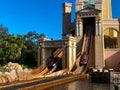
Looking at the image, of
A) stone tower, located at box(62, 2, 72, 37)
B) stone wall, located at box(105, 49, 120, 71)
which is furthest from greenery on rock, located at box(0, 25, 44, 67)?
stone wall, located at box(105, 49, 120, 71)

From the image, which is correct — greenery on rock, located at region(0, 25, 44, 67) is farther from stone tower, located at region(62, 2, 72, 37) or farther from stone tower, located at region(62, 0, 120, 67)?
stone tower, located at region(62, 0, 120, 67)

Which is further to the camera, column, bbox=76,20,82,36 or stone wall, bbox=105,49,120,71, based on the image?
column, bbox=76,20,82,36

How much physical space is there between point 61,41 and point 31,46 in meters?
13.6

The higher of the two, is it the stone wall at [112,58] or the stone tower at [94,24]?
the stone tower at [94,24]

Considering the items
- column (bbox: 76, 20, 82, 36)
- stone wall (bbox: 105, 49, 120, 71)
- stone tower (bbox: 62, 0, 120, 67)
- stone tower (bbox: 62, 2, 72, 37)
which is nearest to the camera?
stone tower (bbox: 62, 0, 120, 67)

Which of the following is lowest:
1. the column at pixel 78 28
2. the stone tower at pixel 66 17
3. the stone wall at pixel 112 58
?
the stone wall at pixel 112 58

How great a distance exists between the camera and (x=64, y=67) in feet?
159

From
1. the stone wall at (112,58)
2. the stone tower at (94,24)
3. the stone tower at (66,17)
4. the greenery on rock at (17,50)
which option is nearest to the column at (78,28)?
the stone tower at (94,24)

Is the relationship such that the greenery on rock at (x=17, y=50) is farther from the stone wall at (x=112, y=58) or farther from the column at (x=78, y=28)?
the stone wall at (x=112, y=58)

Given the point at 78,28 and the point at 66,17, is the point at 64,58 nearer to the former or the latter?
the point at 78,28

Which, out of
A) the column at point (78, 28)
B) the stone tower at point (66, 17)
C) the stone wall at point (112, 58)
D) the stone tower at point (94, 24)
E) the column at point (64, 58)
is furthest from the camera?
the stone tower at point (66, 17)

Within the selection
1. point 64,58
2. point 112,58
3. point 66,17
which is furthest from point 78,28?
point 66,17

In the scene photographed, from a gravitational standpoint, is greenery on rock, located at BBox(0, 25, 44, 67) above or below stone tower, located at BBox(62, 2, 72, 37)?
below

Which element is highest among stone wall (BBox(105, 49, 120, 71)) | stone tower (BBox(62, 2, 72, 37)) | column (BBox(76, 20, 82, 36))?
stone tower (BBox(62, 2, 72, 37))
